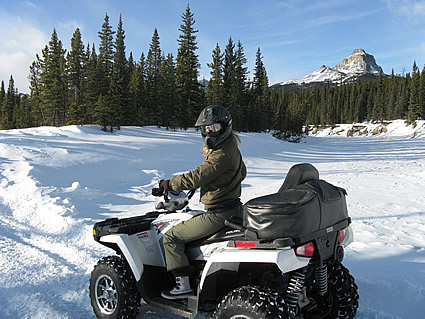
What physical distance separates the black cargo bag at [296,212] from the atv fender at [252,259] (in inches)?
5.3

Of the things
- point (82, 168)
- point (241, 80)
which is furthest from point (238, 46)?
point (82, 168)

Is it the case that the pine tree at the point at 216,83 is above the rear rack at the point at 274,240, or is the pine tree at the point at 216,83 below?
above

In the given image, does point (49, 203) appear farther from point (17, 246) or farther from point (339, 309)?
point (339, 309)

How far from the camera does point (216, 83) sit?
39531 mm

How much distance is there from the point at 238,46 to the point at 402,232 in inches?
1802

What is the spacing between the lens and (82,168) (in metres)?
12.3

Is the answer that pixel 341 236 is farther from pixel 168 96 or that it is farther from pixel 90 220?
pixel 168 96

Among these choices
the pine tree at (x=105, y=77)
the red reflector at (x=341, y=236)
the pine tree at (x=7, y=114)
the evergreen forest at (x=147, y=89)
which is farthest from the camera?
the pine tree at (x=7, y=114)

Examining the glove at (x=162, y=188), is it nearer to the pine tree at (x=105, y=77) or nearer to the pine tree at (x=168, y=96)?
the pine tree at (x=105, y=77)

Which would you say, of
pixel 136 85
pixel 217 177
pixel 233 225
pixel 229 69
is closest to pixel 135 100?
pixel 136 85

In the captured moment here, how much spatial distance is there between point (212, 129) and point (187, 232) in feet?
3.50

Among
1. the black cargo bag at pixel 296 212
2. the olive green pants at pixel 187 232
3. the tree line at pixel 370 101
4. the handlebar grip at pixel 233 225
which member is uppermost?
the tree line at pixel 370 101

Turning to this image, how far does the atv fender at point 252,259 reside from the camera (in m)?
2.24

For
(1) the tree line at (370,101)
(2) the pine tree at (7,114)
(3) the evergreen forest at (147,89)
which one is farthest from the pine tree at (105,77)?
(1) the tree line at (370,101)
